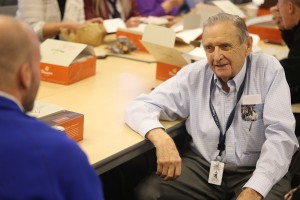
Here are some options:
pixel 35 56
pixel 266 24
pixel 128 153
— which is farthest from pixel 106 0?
pixel 35 56

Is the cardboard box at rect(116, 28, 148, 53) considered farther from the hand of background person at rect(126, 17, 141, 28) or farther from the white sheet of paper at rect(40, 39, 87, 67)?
the white sheet of paper at rect(40, 39, 87, 67)

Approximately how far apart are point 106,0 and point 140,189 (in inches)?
81.5

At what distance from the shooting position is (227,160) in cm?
204

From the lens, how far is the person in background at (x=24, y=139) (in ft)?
3.19

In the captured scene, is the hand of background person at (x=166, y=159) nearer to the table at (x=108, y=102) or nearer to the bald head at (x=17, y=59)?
the table at (x=108, y=102)

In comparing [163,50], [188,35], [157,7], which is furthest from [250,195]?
[157,7]

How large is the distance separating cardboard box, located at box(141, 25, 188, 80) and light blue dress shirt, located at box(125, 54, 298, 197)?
0.31 metres

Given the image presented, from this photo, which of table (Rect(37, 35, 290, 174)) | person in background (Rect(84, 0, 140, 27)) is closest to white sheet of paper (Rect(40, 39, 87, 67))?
table (Rect(37, 35, 290, 174))

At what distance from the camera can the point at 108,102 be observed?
7.28 feet

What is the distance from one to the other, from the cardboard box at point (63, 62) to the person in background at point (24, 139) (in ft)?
4.50

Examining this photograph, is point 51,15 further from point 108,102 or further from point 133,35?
point 108,102

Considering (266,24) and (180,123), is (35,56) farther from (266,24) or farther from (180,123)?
(266,24)

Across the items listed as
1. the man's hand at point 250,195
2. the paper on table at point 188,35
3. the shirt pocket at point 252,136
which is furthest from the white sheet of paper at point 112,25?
the man's hand at point 250,195

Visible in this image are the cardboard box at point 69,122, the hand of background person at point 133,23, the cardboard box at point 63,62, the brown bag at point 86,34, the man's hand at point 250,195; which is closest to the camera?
the cardboard box at point 69,122
